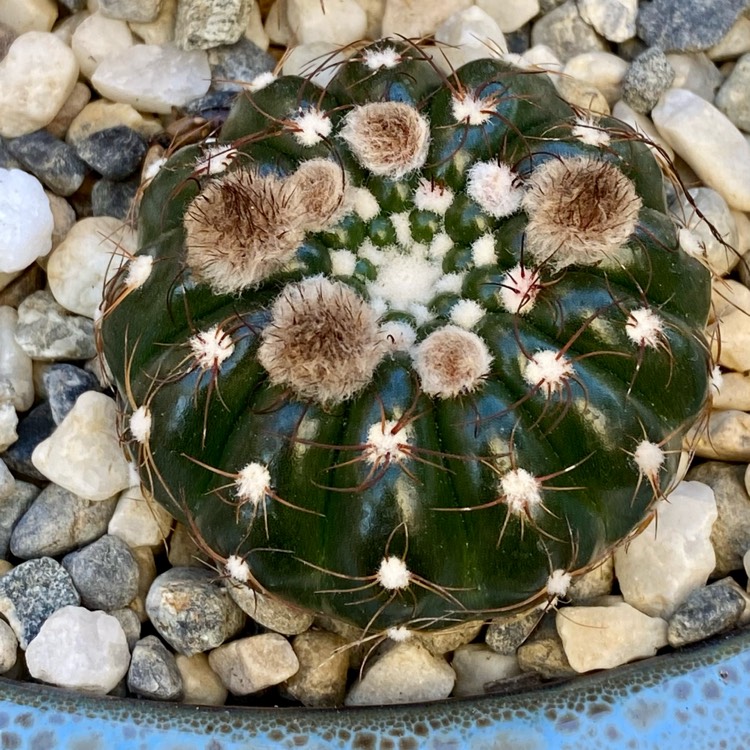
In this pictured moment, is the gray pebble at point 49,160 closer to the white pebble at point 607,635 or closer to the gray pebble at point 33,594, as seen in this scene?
the gray pebble at point 33,594

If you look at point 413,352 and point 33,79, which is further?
point 33,79

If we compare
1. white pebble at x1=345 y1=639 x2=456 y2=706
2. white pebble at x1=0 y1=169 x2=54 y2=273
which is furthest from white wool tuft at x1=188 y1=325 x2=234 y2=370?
white pebble at x1=0 y1=169 x2=54 y2=273

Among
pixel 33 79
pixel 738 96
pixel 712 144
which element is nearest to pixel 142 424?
pixel 33 79

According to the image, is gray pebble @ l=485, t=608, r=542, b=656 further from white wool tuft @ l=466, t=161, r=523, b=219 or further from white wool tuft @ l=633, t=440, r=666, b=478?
white wool tuft @ l=466, t=161, r=523, b=219

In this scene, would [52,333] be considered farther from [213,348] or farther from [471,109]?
[471,109]

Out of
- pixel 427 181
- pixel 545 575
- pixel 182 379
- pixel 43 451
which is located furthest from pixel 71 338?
Answer: pixel 545 575

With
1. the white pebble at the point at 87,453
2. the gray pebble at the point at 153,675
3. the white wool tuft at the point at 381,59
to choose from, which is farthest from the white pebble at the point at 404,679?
the white wool tuft at the point at 381,59
